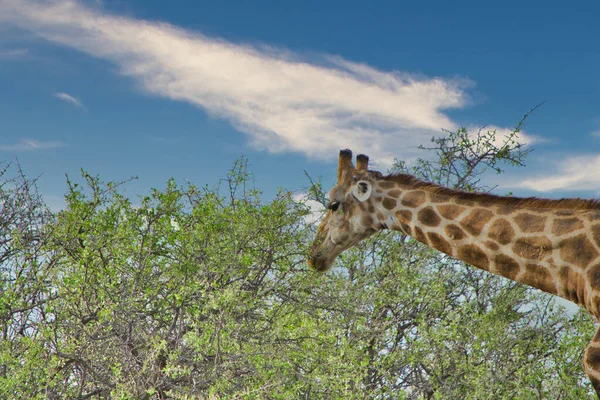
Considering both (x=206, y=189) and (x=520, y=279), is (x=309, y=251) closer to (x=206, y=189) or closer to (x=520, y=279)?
(x=206, y=189)

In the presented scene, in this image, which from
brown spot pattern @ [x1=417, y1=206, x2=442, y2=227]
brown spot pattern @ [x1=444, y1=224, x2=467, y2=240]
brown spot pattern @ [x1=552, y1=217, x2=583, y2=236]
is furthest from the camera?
brown spot pattern @ [x1=417, y1=206, x2=442, y2=227]

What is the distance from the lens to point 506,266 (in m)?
6.74

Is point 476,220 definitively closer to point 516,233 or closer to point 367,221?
point 516,233

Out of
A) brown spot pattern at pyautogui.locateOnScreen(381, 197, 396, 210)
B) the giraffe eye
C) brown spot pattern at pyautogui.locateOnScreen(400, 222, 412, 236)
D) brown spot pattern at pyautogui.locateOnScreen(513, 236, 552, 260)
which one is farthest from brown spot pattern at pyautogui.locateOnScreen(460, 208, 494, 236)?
the giraffe eye

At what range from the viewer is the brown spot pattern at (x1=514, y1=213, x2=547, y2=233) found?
651 cm

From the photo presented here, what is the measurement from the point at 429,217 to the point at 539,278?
1416 millimetres

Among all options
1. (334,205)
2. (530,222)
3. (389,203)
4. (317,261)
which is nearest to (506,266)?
(530,222)

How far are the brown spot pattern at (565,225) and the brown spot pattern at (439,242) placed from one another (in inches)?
46.2

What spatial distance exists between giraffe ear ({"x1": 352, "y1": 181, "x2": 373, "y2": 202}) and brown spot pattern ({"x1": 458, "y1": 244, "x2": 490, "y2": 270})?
4.57 ft

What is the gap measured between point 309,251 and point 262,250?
2.28ft

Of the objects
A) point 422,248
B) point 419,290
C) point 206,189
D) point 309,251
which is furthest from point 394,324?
point 206,189

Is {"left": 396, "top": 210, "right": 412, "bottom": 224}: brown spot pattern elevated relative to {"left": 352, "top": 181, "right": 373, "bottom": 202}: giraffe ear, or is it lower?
lower

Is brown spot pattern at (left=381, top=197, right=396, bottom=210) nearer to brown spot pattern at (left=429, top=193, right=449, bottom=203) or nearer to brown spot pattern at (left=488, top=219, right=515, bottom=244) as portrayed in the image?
brown spot pattern at (left=429, top=193, right=449, bottom=203)

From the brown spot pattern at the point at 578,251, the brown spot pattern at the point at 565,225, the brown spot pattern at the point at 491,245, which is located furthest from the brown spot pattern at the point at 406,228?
the brown spot pattern at the point at 578,251
